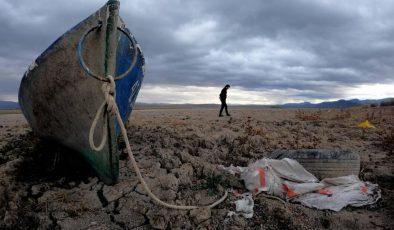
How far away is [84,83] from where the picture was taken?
369cm

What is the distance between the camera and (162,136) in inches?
245

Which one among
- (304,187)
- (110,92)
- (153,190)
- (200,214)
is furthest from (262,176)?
(110,92)

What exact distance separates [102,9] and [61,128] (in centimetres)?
150

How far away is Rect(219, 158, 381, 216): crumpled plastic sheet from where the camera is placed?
369 cm

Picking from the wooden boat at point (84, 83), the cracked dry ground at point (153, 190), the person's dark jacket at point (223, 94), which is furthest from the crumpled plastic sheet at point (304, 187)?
the person's dark jacket at point (223, 94)

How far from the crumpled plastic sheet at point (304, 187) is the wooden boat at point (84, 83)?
5.38 ft

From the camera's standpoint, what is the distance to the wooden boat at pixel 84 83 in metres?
3.48

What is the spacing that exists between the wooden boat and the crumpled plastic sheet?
1.64 meters

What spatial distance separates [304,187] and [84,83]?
2676 mm

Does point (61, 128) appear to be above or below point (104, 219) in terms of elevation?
above

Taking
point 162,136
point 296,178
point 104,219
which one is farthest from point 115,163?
point 162,136

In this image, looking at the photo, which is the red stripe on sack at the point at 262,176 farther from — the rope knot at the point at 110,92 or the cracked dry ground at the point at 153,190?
the rope knot at the point at 110,92

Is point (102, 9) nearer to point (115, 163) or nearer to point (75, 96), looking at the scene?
point (75, 96)

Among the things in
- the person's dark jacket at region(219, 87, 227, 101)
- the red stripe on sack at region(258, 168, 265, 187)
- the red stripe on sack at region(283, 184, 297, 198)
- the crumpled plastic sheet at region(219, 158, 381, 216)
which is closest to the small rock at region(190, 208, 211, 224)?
the crumpled plastic sheet at region(219, 158, 381, 216)
